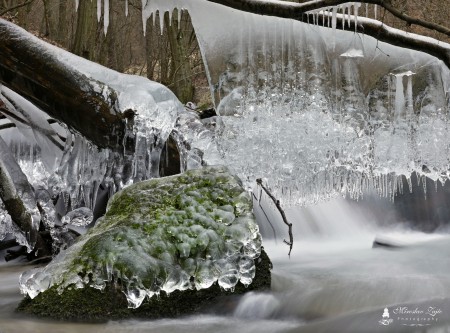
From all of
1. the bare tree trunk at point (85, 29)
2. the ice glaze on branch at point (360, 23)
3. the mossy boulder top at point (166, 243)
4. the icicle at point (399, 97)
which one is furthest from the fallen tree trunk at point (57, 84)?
the bare tree trunk at point (85, 29)

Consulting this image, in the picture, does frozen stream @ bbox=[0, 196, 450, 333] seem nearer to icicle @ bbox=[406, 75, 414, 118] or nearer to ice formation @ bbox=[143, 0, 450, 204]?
ice formation @ bbox=[143, 0, 450, 204]

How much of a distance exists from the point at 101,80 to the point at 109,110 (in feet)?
0.90

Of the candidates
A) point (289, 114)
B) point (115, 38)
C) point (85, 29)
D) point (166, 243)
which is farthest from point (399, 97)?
point (115, 38)

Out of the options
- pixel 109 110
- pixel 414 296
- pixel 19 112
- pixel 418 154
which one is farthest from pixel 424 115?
pixel 19 112

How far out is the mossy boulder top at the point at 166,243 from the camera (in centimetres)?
417

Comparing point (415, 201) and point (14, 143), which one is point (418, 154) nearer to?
point (415, 201)

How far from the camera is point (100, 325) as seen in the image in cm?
397

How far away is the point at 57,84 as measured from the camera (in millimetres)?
5195

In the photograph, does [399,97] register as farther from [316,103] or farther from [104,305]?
[104,305]

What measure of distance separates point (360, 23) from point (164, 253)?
2200 millimetres

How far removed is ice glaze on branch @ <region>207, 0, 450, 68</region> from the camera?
14.2 ft

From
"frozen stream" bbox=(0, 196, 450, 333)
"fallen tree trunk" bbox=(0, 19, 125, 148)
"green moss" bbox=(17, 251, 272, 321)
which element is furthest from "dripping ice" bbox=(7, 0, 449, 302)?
"green moss" bbox=(17, 251, 272, 321)

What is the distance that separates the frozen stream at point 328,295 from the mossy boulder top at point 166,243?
9.1 inches

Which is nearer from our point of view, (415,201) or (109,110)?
(109,110)
